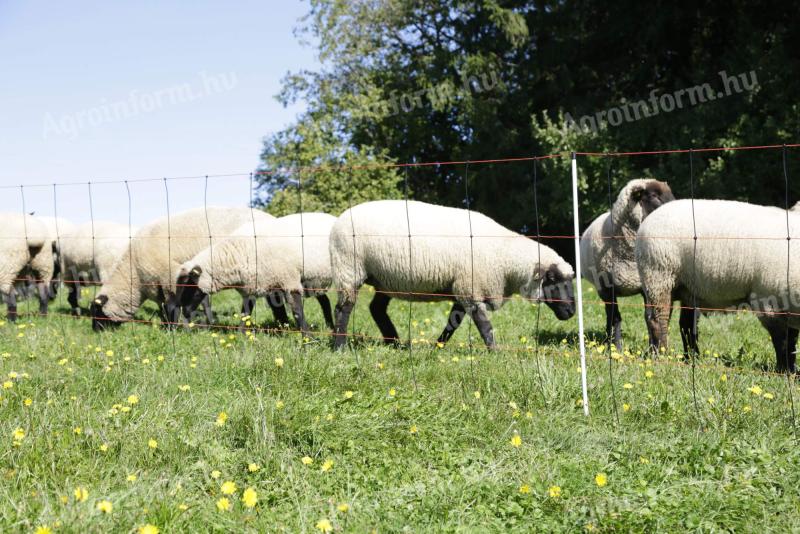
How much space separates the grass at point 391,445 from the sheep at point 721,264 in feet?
2.17

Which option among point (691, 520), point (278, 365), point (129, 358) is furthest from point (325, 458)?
point (129, 358)

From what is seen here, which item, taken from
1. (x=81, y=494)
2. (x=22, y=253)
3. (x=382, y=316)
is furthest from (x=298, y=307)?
(x=81, y=494)

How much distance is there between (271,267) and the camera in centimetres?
824

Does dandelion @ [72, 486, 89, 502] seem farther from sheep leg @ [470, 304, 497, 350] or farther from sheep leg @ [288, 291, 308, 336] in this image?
sheep leg @ [288, 291, 308, 336]

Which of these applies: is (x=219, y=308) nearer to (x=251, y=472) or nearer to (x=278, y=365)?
(x=278, y=365)

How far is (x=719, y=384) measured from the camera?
177 inches

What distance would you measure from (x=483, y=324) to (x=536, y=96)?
624 inches

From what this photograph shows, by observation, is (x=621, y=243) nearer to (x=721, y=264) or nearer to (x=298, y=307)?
(x=721, y=264)

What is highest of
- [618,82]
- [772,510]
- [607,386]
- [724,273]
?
[618,82]

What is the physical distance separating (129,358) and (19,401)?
3.68 ft

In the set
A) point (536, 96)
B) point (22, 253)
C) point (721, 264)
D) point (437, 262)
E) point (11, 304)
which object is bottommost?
point (11, 304)

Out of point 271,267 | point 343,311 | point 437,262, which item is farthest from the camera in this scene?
point 271,267

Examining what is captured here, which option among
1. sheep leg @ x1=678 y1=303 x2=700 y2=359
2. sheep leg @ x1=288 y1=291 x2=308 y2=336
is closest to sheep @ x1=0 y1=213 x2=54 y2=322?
sheep leg @ x1=288 y1=291 x2=308 y2=336

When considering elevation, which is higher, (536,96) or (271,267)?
(536,96)
